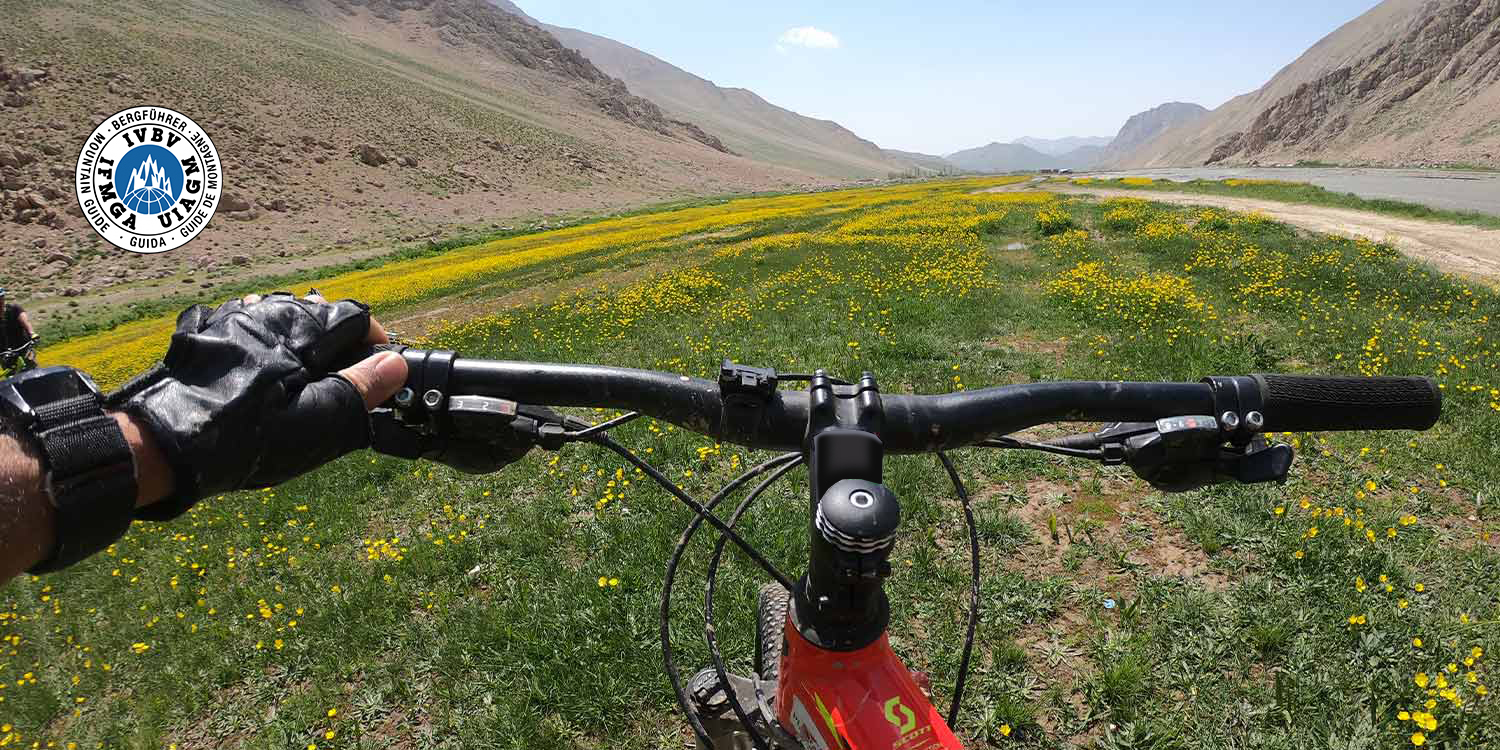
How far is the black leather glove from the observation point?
110 centimetres

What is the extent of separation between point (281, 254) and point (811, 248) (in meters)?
41.3

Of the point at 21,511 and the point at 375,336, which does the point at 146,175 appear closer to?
the point at 375,336

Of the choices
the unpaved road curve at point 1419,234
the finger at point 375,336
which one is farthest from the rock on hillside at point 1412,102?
the finger at point 375,336

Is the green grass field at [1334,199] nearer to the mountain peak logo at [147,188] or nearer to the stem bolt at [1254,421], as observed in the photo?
the stem bolt at [1254,421]

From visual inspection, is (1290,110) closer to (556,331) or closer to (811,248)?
(811,248)

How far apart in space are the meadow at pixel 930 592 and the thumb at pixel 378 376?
3.12 meters

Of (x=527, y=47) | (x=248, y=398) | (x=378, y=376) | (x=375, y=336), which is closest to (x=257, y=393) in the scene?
(x=248, y=398)

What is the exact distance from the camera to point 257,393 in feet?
3.94

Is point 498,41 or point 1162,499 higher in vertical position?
point 498,41

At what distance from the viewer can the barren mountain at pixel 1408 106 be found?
2317 inches

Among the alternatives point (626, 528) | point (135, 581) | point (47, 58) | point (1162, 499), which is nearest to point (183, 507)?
point (626, 528)

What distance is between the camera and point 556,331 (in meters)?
13.0

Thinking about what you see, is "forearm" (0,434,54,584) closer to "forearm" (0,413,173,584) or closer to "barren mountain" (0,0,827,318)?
"forearm" (0,413,173,584)

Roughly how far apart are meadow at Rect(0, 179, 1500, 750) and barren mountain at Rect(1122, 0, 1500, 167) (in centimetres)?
6362
